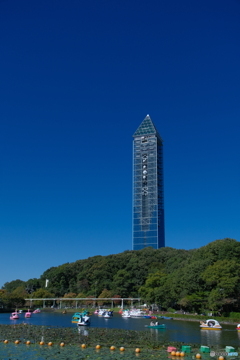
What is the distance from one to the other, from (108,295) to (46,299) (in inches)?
720

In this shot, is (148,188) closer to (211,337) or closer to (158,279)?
(158,279)

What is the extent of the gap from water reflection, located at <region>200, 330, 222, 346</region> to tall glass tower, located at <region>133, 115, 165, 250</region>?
8987 centimetres

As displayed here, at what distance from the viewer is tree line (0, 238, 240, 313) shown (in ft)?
182

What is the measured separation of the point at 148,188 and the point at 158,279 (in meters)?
63.6

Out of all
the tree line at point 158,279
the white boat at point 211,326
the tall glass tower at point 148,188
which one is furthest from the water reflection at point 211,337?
the tall glass tower at point 148,188

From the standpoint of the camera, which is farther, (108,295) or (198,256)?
(108,295)

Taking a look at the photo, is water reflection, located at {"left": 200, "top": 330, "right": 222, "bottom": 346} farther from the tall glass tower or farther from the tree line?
the tall glass tower

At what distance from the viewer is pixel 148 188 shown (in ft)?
454

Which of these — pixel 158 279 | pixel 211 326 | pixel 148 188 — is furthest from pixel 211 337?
pixel 148 188

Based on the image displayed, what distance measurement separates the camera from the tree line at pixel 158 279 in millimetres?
55531

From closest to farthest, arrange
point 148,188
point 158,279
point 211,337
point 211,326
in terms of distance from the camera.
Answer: point 211,337, point 211,326, point 158,279, point 148,188

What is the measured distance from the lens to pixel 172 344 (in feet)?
95.0

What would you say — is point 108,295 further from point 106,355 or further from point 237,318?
point 106,355

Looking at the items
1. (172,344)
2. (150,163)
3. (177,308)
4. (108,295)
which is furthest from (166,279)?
(150,163)
